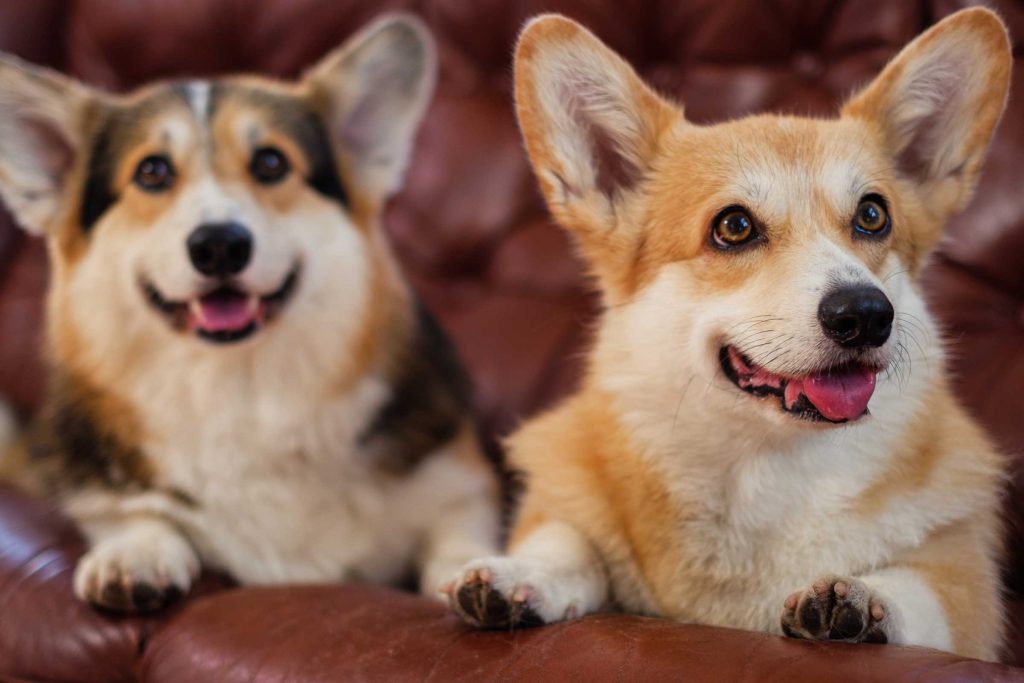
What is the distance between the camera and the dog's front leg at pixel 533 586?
1.13 m

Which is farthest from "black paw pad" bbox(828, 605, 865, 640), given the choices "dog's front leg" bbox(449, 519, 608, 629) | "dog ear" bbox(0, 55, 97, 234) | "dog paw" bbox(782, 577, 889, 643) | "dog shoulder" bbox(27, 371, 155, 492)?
"dog ear" bbox(0, 55, 97, 234)

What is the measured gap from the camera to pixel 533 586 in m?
1.15

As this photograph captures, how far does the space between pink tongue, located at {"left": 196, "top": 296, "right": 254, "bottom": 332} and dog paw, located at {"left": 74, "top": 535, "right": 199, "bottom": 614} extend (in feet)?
1.05

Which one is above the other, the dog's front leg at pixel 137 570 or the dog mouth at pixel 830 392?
the dog mouth at pixel 830 392

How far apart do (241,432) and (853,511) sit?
0.92 metres

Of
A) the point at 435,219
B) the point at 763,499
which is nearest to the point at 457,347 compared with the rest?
the point at 435,219

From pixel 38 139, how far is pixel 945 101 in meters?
1.36

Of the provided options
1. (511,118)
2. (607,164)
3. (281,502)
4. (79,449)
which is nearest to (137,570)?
(281,502)

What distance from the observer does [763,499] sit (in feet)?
3.91

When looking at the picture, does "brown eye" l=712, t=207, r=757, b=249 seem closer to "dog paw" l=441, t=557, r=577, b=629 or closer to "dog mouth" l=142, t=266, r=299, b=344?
"dog paw" l=441, t=557, r=577, b=629

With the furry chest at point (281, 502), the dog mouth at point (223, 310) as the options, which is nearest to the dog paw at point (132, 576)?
the furry chest at point (281, 502)

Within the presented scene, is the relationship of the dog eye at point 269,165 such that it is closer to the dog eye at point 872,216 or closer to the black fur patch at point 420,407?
the black fur patch at point 420,407

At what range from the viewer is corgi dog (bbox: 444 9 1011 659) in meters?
1.11

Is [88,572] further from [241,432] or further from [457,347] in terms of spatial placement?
[457,347]
